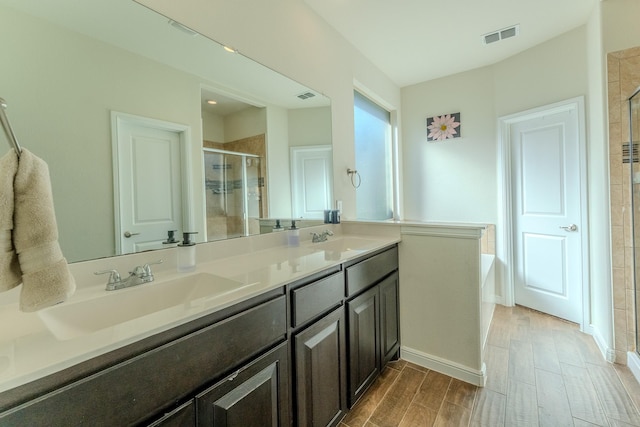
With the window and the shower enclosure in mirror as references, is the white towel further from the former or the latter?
the shower enclosure in mirror

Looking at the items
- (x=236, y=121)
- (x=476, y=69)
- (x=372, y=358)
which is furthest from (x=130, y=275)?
(x=476, y=69)

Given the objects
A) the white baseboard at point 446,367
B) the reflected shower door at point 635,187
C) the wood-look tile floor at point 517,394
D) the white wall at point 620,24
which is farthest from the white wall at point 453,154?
the white baseboard at point 446,367

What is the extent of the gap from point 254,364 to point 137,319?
419 millimetres

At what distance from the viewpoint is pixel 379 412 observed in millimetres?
1577

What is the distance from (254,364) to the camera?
0.96 metres

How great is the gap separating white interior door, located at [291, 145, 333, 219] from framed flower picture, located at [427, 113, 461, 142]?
186 centimetres

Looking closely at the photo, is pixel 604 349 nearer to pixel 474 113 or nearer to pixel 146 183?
pixel 474 113

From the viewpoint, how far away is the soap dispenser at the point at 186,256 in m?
1.24

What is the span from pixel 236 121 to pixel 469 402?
2.16 m

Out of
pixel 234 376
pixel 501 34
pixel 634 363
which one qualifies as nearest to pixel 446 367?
pixel 634 363

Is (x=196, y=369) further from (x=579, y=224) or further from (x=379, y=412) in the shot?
(x=579, y=224)

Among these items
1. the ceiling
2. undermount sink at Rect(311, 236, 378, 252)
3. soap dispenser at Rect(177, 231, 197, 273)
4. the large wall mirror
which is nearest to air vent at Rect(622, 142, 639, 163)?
the ceiling

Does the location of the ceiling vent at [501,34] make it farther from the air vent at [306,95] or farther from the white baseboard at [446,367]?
the white baseboard at [446,367]

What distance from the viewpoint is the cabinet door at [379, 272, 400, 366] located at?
6.00 ft
